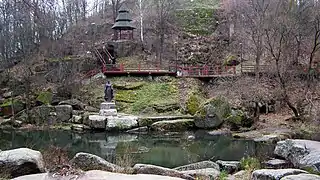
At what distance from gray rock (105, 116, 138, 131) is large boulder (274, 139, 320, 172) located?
40.0 feet

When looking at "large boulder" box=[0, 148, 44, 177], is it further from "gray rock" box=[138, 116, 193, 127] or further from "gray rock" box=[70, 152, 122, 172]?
"gray rock" box=[138, 116, 193, 127]

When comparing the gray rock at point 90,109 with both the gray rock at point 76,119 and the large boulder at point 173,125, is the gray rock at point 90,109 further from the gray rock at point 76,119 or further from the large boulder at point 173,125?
the large boulder at point 173,125

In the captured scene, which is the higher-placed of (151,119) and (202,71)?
(202,71)

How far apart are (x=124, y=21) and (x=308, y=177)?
3219cm

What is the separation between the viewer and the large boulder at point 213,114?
73.6 ft

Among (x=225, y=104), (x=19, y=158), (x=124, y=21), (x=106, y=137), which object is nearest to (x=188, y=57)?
(x=124, y=21)

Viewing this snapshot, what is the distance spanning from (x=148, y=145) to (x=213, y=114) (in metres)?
5.87

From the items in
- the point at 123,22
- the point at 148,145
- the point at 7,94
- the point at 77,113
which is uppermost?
the point at 123,22

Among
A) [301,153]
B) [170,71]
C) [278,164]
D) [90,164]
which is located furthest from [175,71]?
[90,164]

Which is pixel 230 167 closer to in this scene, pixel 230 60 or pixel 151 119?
pixel 151 119

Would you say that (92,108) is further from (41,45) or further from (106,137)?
(41,45)

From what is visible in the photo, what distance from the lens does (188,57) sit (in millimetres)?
36969

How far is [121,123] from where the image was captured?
897 inches

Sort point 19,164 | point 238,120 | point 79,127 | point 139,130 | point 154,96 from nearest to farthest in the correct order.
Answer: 1. point 19,164
2. point 238,120
3. point 139,130
4. point 79,127
5. point 154,96
